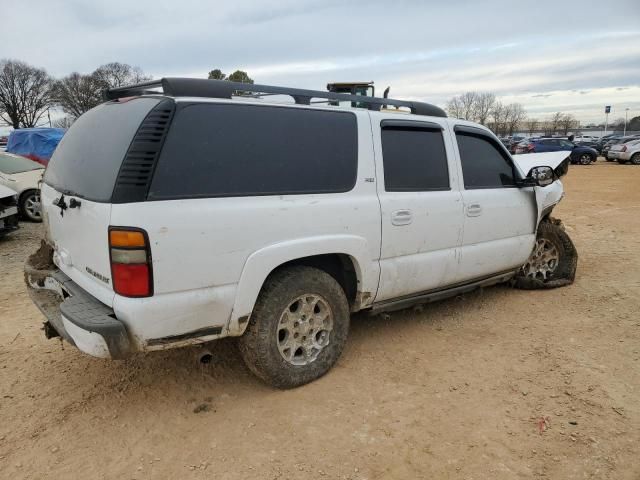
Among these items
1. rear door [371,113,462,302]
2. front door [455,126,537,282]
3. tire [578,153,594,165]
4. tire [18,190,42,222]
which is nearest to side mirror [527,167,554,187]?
front door [455,126,537,282]

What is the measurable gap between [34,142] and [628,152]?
28.0 meters

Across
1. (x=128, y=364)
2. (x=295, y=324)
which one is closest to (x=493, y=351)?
(x=295, y=324)

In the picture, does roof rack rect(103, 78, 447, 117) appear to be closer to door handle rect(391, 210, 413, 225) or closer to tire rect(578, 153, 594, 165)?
door handle rect(391, 210, 413, 225)

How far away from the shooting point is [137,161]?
256cm

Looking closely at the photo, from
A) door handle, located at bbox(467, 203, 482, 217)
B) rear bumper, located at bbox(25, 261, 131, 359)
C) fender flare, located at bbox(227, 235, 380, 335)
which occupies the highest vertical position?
door handle, located at bbox(467, 203, 482, 217)

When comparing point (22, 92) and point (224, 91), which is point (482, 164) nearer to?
point (224, 91)

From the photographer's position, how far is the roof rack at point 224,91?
2820 mm

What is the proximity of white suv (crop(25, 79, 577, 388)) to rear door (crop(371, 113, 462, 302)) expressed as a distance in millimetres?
12

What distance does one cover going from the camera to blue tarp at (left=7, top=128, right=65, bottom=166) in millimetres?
16781

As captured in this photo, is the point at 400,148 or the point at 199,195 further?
the point at 400,148

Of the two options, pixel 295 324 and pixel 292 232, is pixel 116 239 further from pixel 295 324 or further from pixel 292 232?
pixel 295 324

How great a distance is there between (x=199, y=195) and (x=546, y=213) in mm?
3964

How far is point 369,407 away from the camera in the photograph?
308 cm

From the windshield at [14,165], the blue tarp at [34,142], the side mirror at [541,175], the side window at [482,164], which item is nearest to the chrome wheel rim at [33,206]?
the windshield at [14,165]
